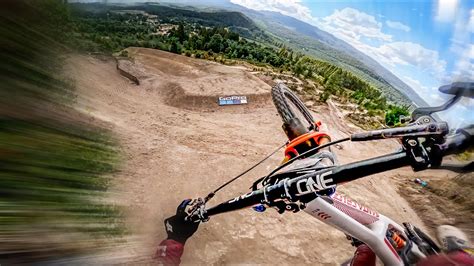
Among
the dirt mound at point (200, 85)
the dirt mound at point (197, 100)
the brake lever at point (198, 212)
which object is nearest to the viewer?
the brake lever at point (198, 212)

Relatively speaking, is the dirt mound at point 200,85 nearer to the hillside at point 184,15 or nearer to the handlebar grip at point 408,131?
the hillside at point 184,15

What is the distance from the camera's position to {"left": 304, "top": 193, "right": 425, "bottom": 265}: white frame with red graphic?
3342 millimetres

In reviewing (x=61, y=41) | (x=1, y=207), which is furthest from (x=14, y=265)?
(x=61, y=41)

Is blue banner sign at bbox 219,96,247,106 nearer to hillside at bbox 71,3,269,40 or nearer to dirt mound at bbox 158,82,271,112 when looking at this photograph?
dirt mound at bbox 158,82,271,112

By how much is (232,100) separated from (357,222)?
13.0m

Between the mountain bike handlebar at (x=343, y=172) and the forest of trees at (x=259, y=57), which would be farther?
the forest of trees at (x=259, y=57)

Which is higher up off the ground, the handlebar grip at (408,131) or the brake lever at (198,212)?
the handlebar grip at (408,131)

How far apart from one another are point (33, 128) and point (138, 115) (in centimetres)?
1014

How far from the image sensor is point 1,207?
5.06 feet

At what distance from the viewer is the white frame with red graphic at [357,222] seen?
132 inches

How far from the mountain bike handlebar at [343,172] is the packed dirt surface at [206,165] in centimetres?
158

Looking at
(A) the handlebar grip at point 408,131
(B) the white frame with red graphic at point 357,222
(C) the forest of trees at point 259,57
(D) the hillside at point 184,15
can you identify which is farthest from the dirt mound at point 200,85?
(A) the handlebar grip at point 408,131

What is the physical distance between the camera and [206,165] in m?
8.21

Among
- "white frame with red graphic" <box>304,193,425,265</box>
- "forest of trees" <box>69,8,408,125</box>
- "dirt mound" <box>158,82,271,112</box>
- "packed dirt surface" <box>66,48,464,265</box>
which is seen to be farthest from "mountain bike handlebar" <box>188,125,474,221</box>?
"forest of trees" <box>69,8,408,125</box>
